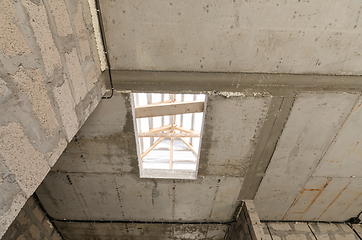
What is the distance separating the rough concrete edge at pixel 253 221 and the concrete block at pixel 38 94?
139 inches

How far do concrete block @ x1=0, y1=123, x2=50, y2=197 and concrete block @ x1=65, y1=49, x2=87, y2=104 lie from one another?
0.62 metres

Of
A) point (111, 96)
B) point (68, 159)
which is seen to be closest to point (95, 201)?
point (68, 159)

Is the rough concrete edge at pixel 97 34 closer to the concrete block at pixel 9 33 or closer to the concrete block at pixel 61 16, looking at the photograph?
the concrete block at pixel 61 16

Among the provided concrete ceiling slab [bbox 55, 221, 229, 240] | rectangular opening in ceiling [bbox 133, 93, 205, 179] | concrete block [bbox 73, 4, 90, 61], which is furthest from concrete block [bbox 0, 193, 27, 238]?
rectangular opening in ceiling [bbox 133, 93, 205, 179]

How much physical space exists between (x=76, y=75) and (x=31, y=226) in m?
3.66

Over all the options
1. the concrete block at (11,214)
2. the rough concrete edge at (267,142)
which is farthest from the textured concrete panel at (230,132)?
the concrete block at (11,214)

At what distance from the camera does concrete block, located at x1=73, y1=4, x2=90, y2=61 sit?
163cm

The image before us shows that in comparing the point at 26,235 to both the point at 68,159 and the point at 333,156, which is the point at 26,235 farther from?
the point at 333,156

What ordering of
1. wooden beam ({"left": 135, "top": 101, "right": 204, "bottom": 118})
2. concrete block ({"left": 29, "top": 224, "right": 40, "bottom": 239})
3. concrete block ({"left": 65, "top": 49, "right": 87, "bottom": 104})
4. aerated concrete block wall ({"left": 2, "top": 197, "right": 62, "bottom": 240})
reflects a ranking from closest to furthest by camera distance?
concrete block ({"left": 65, "top": 49, "right": 87, "bottom": 104}) < wooden beam ({"left": 135, "top": 101, "right": 204, "bottom": 118}) < aerated concrete block wall ({"left": 2, "top": 197, "right": 62, "bottom": 240}) < concrete block ({"left": 29, "top": 224, "right": 40, "bottom": 239})

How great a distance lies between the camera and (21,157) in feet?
3.74

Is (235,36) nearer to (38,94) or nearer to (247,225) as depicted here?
(38,94)

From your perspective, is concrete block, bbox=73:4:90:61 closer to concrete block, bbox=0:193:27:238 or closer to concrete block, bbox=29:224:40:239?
concrete block, bbox=0:193:27:238

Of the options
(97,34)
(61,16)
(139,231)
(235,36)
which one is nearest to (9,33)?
(61,16)

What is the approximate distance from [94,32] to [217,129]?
6.33 feet
